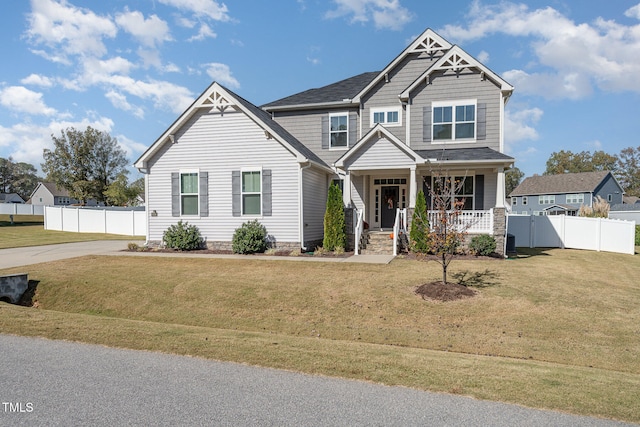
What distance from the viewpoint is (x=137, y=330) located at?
6.72 meters

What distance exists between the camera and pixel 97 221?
29906mm

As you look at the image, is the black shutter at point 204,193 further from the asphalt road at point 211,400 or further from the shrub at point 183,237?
the asphalt road at point 211,400

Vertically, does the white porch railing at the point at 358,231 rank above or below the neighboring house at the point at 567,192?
below

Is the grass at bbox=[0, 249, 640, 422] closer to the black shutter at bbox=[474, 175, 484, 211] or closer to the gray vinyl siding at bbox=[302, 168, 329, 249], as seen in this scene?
the black shutter at bbox=[474, 175, 484, 211]

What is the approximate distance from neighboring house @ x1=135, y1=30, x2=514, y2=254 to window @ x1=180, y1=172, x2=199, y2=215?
43 mm

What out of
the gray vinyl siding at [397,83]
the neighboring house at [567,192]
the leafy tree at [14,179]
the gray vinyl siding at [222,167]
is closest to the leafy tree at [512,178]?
the neighboring house at [567,192]

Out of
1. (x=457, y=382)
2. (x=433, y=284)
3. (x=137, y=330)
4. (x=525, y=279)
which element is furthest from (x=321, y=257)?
(x=457, y=382)

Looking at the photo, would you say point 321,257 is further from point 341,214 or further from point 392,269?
point 392,269

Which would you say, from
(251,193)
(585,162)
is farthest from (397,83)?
(585,162)

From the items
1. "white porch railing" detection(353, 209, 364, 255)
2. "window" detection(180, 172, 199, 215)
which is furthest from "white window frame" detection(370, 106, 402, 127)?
"window" detection(180, 172, 199, 215)

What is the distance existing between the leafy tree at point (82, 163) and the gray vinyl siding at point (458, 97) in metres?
49.4

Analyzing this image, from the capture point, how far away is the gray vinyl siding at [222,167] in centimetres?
1559

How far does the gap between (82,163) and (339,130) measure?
4888 cm

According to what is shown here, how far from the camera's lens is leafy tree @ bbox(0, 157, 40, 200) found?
85.0m
